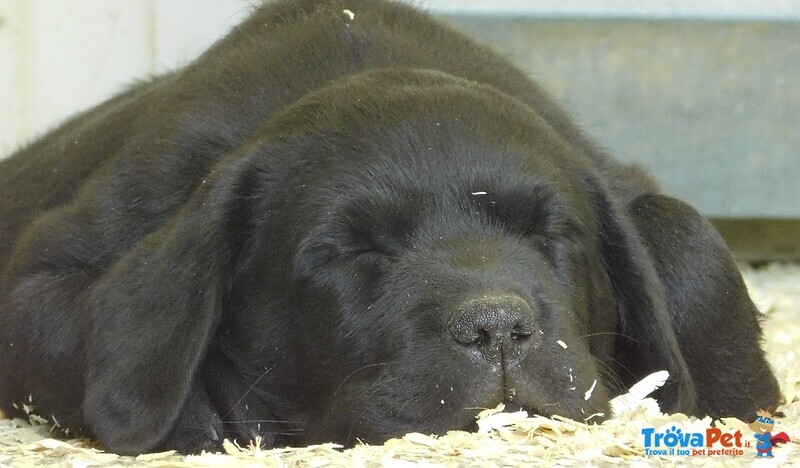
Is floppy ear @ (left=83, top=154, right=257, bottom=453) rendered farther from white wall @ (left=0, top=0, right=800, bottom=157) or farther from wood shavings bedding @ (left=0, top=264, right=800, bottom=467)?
white wall @ (left=0, top=0, right=800, bottom=157)

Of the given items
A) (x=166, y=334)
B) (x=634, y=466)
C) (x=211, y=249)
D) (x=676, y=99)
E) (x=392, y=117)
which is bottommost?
(x=634, y=466)

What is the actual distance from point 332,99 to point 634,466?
49.7 inches

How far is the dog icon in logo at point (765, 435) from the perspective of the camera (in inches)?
113

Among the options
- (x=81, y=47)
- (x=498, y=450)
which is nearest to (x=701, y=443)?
(x=498, y=450)

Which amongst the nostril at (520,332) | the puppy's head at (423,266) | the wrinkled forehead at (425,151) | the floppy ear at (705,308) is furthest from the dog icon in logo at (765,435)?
the wrinkled forehead at (425,151)

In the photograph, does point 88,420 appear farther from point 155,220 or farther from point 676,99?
point 676,99

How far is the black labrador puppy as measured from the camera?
2.97 m

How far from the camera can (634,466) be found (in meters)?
2.69

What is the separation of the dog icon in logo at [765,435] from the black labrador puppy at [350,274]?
0.19 m

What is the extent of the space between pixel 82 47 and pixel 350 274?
385cm

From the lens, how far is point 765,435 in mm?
→ 2982

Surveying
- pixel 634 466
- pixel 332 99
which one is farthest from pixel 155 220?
pixel 634 466

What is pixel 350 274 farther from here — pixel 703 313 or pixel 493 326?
pixel 703 313

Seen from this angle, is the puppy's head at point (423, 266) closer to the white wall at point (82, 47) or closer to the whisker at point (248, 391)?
the whisker at point (248, 391)
